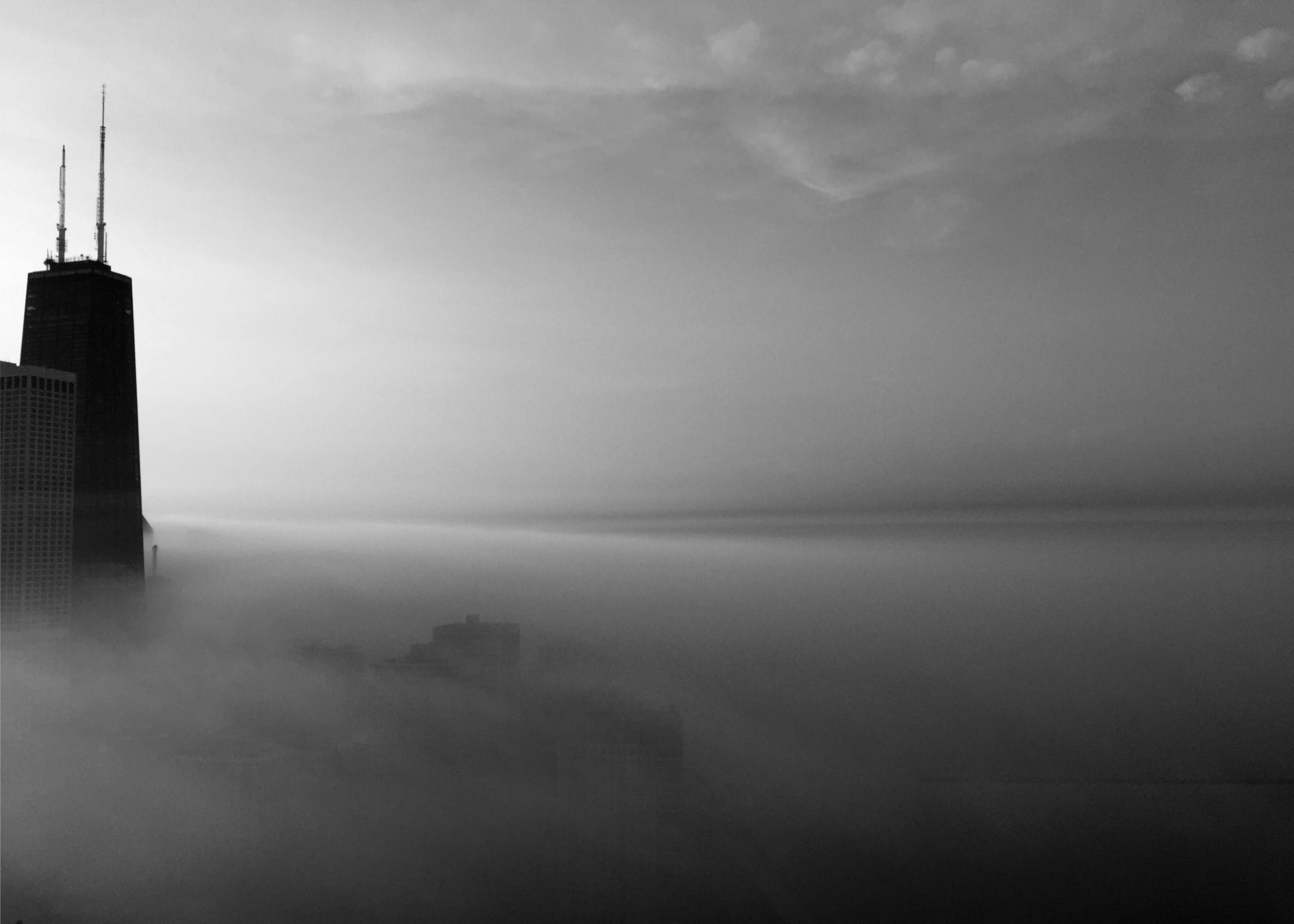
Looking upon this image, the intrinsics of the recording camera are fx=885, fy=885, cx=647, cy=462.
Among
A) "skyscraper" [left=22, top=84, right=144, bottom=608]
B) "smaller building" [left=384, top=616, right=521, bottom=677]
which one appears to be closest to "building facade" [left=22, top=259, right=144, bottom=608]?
"skyscraper" [left=22, top=84, right=144, bottom=608]

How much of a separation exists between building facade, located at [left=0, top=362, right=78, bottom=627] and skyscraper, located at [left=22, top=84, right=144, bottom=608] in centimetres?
202

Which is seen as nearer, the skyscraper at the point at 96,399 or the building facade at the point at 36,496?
the building facade at the point at 36,496

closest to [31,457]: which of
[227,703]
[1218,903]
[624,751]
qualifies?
[227,703]

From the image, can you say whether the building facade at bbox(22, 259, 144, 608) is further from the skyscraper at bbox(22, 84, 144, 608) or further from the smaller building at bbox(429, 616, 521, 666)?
the smaller building at bbox(429, 616, 521, 666)

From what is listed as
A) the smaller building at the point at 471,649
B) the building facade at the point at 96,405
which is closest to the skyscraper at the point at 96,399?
the building facade at the point at 96,405

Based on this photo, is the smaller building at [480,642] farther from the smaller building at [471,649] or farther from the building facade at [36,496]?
the building facade at [36,496]

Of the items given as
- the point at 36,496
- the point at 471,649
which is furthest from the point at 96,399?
the point at 471,649

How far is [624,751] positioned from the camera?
65.8 metres

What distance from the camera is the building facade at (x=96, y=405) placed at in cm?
7675

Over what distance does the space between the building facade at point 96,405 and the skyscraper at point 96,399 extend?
70 millimetres

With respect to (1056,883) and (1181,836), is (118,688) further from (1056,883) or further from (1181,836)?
(1181,836)

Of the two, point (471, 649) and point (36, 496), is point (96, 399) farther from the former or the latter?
point (471, 649)

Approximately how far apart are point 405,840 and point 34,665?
32600mm

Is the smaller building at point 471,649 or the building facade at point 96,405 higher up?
the building facade at point 96,405
